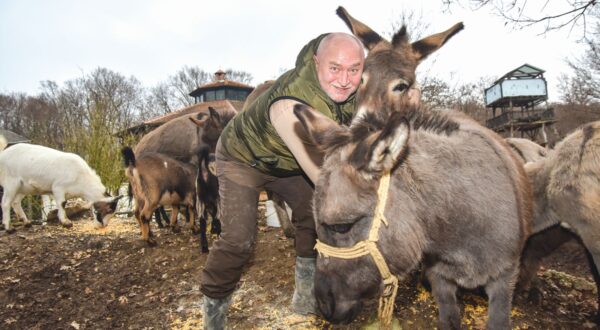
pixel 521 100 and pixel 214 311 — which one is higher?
pixel 521 100

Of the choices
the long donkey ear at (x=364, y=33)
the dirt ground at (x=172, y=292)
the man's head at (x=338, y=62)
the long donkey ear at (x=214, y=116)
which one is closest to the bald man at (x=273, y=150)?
the man's head at (x=338, y=62)

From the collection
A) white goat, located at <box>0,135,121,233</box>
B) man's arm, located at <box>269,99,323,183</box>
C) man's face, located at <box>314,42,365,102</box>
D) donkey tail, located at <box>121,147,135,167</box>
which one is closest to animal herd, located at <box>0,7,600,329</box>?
man's arm, located at <box>269,99,323,183</box>

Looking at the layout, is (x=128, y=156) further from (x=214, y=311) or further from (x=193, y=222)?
(x=214, y=311)

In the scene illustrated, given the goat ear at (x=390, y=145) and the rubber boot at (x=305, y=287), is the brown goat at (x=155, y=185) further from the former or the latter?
the goat ear at (x=390, y=145)

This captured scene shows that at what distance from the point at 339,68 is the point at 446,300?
1791 mm

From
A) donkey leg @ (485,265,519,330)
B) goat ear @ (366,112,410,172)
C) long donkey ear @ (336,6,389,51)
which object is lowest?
donkey leg @ (485,265,519,330)

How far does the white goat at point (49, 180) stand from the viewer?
877cm

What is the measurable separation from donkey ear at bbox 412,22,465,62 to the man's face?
5.48 ft

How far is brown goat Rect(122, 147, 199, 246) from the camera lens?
6.79 metres

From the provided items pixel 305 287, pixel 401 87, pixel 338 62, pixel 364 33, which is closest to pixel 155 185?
pixel 305 287

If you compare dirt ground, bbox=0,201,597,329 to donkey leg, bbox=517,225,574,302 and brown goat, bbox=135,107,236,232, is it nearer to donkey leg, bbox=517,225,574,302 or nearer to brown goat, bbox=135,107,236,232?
donkey leg, bbox=517,225,574,302

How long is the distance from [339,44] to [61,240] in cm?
701

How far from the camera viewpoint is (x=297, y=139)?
2.24 metres

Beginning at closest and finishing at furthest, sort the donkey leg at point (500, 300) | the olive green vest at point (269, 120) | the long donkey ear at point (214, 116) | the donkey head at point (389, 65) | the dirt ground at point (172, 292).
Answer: the donkey leg at point (500, 300)
the olive green vest at point (269, 120)
the donkey head at point (389, 65)
the dirt ground at point (172, 292)
the long donkey ear at point (214, 116)
